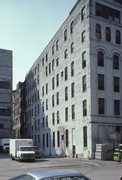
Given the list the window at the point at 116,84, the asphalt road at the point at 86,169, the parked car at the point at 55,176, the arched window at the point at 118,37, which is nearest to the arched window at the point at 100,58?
the window at the point at 116,84

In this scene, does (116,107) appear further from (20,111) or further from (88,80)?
(20,111)

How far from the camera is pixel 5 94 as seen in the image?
88125mm

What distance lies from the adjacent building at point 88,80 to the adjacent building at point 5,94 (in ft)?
97.8

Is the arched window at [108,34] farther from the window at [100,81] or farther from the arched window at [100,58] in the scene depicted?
the window at [100,81]

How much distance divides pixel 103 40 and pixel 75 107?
461 inches

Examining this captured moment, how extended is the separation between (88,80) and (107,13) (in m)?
12.0

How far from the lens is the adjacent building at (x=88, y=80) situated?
142ft

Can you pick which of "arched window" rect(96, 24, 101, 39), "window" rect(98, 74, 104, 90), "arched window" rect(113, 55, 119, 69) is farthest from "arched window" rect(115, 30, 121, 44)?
"window" rect(98, 74, 104, 90)

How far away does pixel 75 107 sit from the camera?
159 ft

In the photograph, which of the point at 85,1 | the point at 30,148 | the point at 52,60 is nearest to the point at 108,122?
the point at 30,148

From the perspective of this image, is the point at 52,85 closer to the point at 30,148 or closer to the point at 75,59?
the point at 75,59

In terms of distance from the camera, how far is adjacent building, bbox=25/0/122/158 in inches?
1704

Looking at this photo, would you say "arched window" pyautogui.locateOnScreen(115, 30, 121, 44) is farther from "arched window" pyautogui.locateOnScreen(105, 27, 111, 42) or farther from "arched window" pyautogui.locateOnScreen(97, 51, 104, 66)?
"arched window" pyautogui.locateOnScreen(97, 51, 104, 66)

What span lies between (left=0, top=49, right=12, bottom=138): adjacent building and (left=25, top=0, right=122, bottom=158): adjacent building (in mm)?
29800
